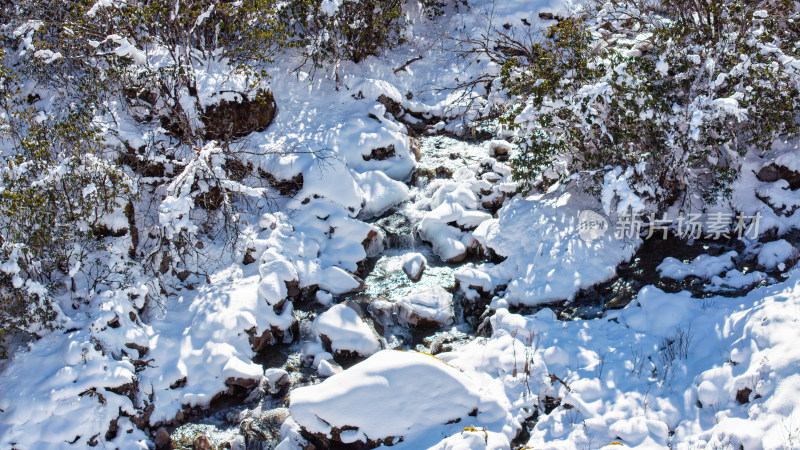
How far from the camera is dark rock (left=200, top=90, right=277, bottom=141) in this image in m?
11.1

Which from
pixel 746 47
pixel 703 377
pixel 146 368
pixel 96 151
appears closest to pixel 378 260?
pixel 146 368

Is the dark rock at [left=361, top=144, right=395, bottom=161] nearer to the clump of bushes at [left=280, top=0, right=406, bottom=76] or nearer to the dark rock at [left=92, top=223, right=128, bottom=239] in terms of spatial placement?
the clump of bushes at [left=280, top=0, right=406, bottom=76]

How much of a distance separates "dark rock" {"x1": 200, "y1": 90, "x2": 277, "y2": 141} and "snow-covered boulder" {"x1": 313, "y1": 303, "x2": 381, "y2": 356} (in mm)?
4278

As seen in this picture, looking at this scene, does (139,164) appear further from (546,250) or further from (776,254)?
(776,254)

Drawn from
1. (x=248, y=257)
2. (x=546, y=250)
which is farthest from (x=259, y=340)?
(x=546, y=250)

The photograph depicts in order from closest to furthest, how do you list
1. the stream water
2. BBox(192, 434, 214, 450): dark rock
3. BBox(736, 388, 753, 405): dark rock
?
BBox(736, 388, 753, 405): dark rock → BBox(192, 434, 214, 450): dark rock → the stream water

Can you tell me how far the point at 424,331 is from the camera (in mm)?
8828

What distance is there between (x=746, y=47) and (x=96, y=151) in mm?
9930

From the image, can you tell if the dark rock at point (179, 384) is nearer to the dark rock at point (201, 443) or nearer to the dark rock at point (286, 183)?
the dark rock at point (201, 443)

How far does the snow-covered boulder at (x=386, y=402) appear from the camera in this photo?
674 centimetres

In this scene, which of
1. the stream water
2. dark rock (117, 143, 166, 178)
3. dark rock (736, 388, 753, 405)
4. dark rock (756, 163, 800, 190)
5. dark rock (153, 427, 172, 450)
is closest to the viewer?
dark rock (736, 388, 753, 405)

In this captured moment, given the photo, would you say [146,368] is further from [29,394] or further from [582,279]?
[582,279]

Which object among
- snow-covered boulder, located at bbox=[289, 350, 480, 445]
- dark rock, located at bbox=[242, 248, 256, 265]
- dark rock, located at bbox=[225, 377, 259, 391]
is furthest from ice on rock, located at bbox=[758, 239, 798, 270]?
dark rock, located at bbox=[242, 248, 256, 265]
